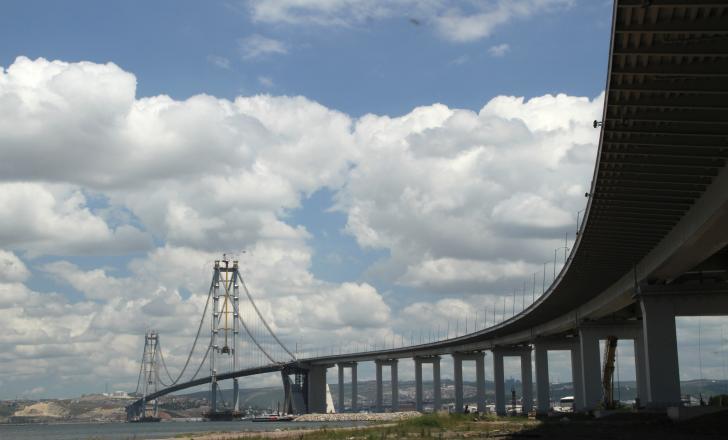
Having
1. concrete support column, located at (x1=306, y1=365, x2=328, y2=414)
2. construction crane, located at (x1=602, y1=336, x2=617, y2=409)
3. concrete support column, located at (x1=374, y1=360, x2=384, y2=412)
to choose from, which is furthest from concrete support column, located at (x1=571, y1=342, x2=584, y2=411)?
concrete support column, located at (x1=306, y1=365, x2=328, y2=414)

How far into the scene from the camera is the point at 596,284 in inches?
2685

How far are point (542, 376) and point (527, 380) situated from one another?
590 inches

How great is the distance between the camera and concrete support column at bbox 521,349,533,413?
121m

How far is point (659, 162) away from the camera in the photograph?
34.9 metres

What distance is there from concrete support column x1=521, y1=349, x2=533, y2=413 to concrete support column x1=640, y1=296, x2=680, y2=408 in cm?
6466

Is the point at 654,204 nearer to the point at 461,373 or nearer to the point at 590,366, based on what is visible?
the point at 590,366

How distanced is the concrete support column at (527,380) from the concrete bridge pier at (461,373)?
11625mm

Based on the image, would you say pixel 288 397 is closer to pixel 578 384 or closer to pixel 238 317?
pixel 238 317

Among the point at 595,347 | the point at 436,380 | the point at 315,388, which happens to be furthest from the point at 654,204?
the point at 315,388

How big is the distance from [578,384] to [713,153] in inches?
2905

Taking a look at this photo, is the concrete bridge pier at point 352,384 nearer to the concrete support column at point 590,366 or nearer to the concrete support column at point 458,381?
the concrete support column at point 458,381

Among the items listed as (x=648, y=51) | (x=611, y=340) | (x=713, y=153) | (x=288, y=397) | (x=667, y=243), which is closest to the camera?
(x=648, y=51)

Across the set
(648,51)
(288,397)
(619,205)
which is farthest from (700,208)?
(288,397)

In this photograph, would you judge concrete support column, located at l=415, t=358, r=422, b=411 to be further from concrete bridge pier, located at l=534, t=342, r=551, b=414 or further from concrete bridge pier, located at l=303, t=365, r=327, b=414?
concrete bridge pier, located at l=534, t=342, r=551, b=414
